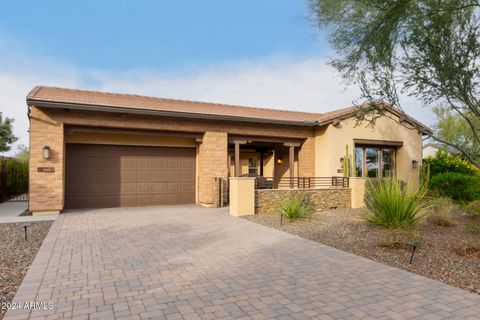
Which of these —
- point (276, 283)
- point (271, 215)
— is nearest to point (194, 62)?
point (271, 215)

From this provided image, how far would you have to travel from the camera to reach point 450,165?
17625 millimetres

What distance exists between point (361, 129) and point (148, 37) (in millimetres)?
11175

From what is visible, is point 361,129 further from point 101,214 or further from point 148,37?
point 101,214

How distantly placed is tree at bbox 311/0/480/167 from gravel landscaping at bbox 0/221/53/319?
7.61 meters

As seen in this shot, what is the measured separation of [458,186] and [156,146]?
13.3m

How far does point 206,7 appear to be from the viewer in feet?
35.5

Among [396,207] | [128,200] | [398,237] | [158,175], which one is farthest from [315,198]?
Result: [128,200]

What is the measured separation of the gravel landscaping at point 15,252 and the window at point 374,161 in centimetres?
1406

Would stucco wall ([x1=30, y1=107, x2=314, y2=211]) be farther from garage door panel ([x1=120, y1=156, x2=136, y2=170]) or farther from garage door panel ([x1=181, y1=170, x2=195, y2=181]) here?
garage door panel ([x1=120, y1=156, x2=136, y2=170])

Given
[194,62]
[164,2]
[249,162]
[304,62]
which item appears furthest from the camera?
[249,162]

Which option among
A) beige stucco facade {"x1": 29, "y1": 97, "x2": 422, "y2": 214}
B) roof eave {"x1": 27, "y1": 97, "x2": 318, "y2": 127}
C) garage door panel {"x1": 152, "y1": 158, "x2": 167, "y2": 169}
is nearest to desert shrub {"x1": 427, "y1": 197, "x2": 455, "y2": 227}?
beige stucco facade {"x1": 29, "y1": 97, "x2": 422, "y2": 214}

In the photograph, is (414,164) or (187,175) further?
(414,164)

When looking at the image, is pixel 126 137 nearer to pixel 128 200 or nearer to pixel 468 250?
pixel 128 200

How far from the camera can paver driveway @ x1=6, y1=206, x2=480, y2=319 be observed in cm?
375
